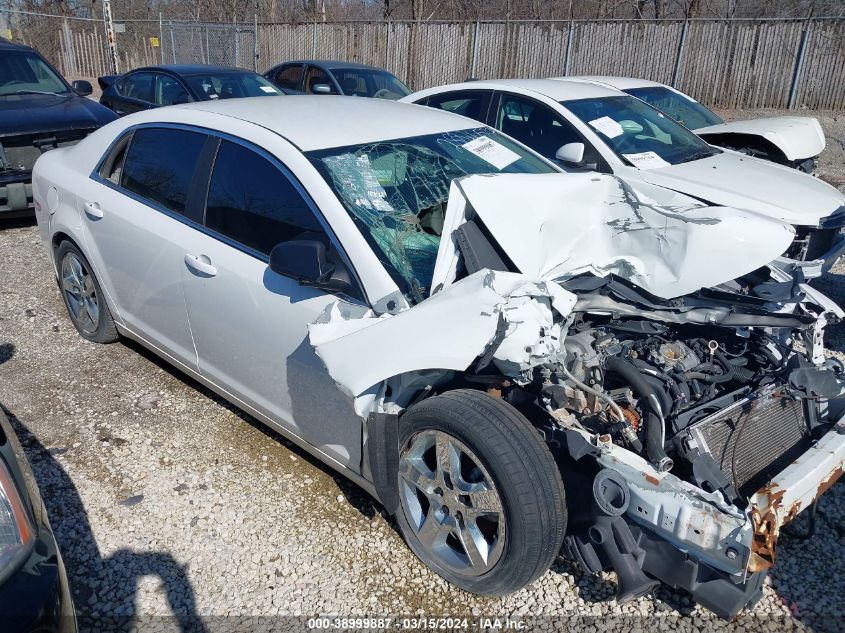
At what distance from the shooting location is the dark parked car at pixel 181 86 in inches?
369

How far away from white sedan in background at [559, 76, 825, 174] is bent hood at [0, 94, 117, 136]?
197 inches

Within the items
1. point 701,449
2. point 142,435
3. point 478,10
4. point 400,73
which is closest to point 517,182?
point 701,449

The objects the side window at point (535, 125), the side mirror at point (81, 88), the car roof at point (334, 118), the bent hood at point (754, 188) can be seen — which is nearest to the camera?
the car roof at point (334, 118)

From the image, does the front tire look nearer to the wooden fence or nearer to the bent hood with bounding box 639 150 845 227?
the bent hood with bounding box 639 150 845 227

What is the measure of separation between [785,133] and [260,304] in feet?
21.7

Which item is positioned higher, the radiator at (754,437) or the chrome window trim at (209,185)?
the chrome window trim at (209,185)

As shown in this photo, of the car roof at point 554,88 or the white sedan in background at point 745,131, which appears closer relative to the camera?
the car roof at point 554,88

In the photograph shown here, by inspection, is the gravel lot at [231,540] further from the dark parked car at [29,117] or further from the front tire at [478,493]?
the dark parked car at [29,117]

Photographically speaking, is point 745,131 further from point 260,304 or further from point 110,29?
point 110,29

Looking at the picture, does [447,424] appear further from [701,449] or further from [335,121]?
[335,121]

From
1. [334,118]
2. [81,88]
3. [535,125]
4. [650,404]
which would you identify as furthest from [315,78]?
[650,404]

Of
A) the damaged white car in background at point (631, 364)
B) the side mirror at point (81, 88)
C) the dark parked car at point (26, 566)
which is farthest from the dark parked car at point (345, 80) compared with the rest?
the dark parked car at point (26, 566)

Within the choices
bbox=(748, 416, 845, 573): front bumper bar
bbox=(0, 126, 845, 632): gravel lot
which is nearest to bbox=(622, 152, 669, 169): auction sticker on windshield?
bbox=(0, 126, 845, 632): gravel lot

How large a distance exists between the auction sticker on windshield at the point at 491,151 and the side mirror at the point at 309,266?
4.04ft
